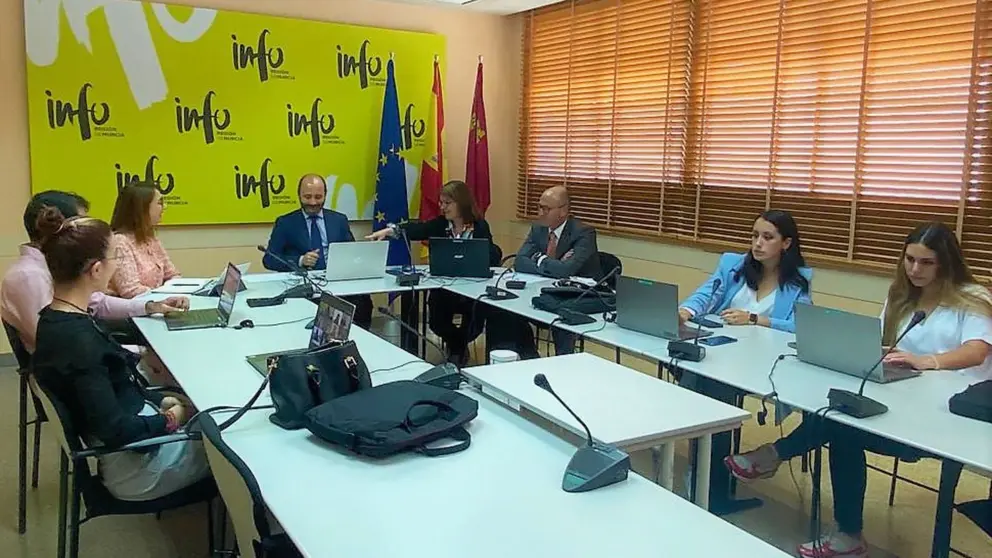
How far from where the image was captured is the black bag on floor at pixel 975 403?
2.14 meters

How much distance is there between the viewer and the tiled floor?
2.74 m

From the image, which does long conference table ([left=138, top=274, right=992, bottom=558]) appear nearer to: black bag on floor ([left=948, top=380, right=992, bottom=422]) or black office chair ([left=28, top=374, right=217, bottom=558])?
black bag on floor ([left=948, top=380, right=992, bottom=422])

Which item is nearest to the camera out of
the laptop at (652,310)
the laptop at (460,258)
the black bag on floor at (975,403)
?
the black bag on floor at (975,403)

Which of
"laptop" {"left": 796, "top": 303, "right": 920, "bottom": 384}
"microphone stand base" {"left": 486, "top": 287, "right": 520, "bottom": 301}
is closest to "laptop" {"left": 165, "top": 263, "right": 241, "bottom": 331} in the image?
"microphone stand base" {"left": 486, "top": 287, "right": 520, "bottom": 301}

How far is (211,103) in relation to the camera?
208 inches

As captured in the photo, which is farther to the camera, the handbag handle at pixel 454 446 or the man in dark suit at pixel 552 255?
the man in dark suit at pixel 552 255

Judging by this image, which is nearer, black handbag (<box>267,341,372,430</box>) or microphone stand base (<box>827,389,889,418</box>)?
black handbag (<box>267,341,372,430</box>)

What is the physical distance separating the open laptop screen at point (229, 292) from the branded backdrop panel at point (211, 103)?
2.03 metres

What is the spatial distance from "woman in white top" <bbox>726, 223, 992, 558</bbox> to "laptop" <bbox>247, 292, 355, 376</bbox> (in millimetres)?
1540

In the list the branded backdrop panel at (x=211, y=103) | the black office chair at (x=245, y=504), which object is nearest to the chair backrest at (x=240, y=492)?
the black office chair at (x=245, y=504)

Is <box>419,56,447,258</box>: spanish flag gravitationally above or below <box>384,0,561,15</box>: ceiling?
below

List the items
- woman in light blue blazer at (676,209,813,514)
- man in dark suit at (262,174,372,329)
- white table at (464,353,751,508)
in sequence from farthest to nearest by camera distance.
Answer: man in dark suit at (262,174,372,329) < woman in light blue blazer at (676,209,813,514) < white table at (464,353,751,508)

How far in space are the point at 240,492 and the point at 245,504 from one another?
26 mm

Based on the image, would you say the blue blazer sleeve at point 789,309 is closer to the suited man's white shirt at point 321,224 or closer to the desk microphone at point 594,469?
the desk microphone at point 594,469
